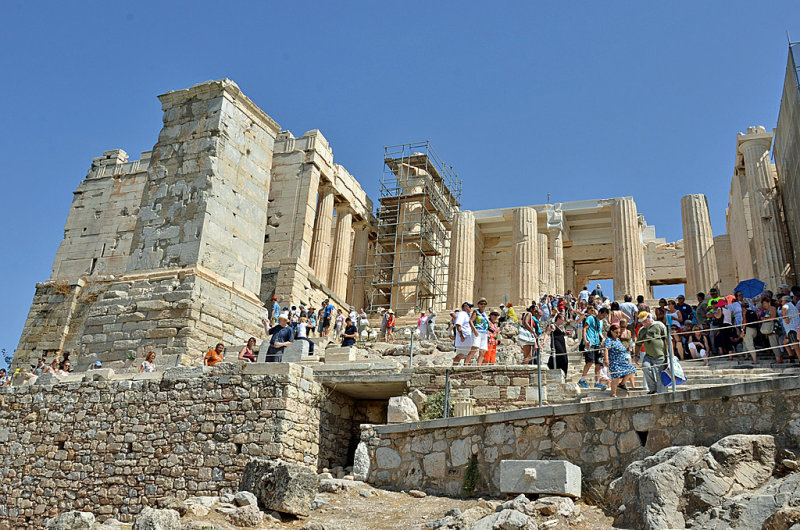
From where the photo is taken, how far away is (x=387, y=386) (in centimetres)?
1136

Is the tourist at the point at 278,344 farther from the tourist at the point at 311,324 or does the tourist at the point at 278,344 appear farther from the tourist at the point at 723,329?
the tourist at the point at 723,329

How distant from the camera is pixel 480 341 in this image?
11.6 metres

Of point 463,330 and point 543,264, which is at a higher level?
point 543,264

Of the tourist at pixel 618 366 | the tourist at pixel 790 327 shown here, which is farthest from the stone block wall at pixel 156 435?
the tourist at pixel 790 327

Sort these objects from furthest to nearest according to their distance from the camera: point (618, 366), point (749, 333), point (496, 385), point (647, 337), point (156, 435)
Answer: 1. point (749, 333)
2. point (156, 435)
3. point (496, 385)
4. point (618, 366)
5. point (647, 337)

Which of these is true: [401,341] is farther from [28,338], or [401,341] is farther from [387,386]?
[28,338]

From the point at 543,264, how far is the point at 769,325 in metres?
18.5

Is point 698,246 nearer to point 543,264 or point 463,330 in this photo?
point 543,264

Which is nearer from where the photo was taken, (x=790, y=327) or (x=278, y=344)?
(x=790, y=327)

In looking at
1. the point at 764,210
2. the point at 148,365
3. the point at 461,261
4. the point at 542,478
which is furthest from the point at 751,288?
the point at 461,261

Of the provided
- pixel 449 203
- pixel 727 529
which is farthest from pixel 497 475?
pixel 449 203

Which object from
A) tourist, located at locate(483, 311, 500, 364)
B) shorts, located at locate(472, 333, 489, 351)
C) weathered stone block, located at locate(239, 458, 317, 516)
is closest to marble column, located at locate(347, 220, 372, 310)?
tourist, located at locate(483, 311, 500, 364)

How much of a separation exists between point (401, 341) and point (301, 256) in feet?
28.5

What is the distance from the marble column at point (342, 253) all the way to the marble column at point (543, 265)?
7.59 meters
